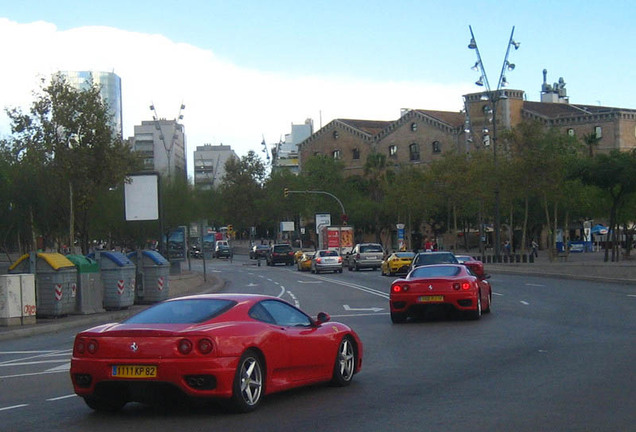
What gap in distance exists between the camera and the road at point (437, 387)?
902cm

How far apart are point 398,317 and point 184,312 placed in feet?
37.4

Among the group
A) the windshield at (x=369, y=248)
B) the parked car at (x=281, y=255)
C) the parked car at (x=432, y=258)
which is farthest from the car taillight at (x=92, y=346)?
the parked car at (x=281, y=255)

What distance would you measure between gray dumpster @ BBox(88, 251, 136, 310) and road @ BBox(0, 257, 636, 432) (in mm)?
6054

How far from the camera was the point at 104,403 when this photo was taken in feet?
31.8

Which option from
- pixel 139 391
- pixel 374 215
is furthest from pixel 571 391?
pixel 374 215

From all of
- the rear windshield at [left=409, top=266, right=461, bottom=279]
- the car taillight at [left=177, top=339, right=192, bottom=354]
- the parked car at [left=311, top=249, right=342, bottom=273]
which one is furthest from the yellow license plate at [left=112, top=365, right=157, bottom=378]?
the parked car at [left=311, top=249, right=342, bottom=273]

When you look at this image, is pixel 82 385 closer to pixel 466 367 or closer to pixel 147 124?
pixel 466 367

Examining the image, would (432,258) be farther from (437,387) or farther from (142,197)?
(437,387)

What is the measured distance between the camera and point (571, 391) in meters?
10.6

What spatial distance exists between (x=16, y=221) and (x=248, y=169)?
6886cm

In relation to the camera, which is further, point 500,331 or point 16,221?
point 16,221

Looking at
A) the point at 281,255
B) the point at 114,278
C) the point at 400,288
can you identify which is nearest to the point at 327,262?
the point at 281,255

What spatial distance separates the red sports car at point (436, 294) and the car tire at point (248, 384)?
1089cm

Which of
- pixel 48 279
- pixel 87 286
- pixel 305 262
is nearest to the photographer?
pixel 48 279
